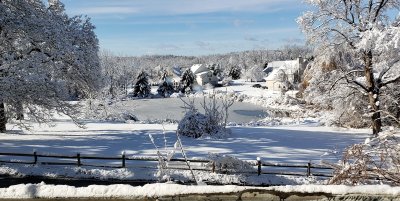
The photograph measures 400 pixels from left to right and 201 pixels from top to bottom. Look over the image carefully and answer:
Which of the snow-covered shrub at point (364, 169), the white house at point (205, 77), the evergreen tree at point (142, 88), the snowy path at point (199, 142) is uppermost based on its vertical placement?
the white house at point (205, 77)

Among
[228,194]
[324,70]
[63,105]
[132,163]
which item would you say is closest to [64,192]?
[228,194]

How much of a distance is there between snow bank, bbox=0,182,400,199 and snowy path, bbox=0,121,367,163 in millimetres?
18120

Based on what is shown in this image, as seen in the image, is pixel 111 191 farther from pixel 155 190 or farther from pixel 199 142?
pixel 199 142

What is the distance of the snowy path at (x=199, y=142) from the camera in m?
22.6

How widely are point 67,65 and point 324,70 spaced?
15.7 meters

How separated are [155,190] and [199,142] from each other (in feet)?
75.0

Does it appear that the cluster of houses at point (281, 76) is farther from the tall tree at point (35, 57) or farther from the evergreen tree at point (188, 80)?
the tall tree at point (35, 57)

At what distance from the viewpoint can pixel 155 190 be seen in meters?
2.54

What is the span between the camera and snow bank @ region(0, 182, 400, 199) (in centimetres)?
246

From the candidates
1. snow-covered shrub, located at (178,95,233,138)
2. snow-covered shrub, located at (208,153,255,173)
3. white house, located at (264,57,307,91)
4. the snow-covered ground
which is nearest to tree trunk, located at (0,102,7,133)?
the snow-covered ground

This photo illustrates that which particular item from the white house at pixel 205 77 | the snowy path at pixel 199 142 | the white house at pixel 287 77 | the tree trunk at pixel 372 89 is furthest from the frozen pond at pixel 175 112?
the white house at pixel 205 77

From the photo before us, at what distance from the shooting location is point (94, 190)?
2576 millimetres

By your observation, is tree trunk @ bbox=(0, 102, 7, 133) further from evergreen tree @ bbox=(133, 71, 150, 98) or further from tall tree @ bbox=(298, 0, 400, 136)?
evergreen tree @ bbox=(133, 71, 150, 98)

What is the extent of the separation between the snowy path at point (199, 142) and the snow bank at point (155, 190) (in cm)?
1812
